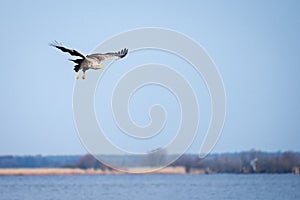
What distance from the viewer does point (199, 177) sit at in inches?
3118

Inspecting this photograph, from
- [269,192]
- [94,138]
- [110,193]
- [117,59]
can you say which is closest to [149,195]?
[110,193]

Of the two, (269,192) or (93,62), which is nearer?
(93,62)

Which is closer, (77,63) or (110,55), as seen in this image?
(77,63)

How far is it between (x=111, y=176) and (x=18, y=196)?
39.5 metres

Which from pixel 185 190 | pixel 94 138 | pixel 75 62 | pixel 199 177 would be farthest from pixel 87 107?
pixel 199 177

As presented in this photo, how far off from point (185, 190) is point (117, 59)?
3796 centimetres

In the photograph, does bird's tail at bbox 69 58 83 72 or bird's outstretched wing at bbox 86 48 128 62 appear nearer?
bird's tail at bbox 69 58 83 72

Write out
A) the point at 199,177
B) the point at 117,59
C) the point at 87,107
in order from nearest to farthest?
the point at 117,59 → the point at 87,107 → the point at 199,177

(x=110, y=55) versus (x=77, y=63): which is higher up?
(x=110, y=55)

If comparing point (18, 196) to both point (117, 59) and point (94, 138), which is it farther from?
point (117, 59)

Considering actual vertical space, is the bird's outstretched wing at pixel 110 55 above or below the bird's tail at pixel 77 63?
above

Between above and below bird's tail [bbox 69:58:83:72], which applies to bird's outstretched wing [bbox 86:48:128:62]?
above

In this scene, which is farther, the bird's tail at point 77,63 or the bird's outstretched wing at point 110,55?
the bird's outstretched wing at point 110,55

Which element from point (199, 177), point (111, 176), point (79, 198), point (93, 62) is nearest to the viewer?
point (93, 62)
